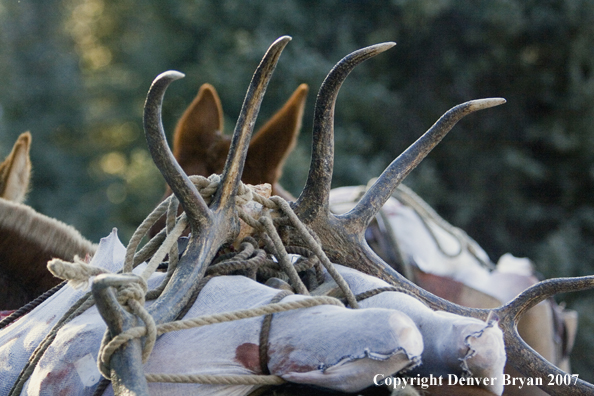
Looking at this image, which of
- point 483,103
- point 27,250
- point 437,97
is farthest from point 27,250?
point 437,97

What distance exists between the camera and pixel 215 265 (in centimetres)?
92

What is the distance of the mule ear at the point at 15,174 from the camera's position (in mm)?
1911

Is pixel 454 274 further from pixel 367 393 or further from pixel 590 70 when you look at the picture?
pixel 590 70

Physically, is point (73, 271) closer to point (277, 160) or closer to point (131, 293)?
point (131, 293)

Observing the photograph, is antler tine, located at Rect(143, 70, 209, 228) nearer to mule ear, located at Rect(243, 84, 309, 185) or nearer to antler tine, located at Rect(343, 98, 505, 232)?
antler tine, located at Rect(343, 98, 505, 232)

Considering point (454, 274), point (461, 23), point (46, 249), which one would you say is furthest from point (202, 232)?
point (461, 23)

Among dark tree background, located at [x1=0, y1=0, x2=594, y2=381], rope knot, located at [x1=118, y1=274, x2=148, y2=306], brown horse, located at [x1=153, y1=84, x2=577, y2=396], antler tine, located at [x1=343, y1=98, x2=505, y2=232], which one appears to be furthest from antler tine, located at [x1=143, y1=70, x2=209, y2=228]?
dark tree background, located at [x1=0, y1=0, x2=594, y2=381]

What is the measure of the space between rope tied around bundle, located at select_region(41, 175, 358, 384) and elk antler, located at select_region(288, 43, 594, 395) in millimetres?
58

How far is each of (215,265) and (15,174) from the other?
51.0 inches

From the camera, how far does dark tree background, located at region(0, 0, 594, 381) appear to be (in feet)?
19.7

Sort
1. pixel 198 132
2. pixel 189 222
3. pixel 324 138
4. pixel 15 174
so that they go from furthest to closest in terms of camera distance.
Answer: pixel 198 132, pixel 15 174, pixel 324 138, pixel 189 222

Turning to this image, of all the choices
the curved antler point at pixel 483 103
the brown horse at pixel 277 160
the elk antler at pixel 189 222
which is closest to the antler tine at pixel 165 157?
the elk antler at pixel 189 222

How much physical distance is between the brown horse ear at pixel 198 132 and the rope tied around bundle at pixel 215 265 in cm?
114

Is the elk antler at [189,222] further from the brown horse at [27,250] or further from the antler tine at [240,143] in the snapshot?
the brown horse at [27,250]
